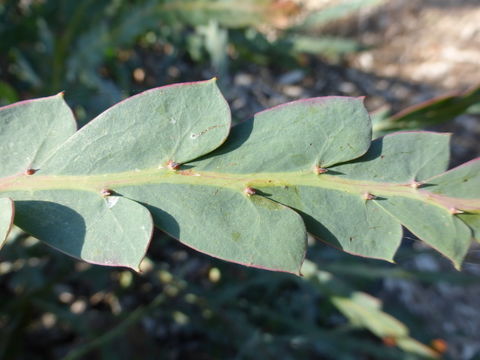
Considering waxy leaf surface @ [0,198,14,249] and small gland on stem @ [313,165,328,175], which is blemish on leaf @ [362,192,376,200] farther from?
waxy leaf surface @ [0,198,14,249]

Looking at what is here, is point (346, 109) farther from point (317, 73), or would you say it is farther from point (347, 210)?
point (317, 73)

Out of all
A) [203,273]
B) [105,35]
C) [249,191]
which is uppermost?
[249,191]

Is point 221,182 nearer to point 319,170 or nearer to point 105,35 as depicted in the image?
point 319,170

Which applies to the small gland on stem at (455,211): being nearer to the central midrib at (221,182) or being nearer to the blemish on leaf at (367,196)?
the central midrib at (221,182)

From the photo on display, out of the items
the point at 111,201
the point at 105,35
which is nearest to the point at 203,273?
the point at 105,35

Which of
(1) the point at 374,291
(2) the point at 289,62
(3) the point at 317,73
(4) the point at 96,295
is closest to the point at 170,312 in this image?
(4) the point at 96,295

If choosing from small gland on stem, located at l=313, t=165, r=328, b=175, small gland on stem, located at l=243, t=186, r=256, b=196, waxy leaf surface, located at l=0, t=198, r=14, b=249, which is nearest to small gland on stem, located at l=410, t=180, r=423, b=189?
small gland on stem, located at l=313, t=165, r=328, b=175
